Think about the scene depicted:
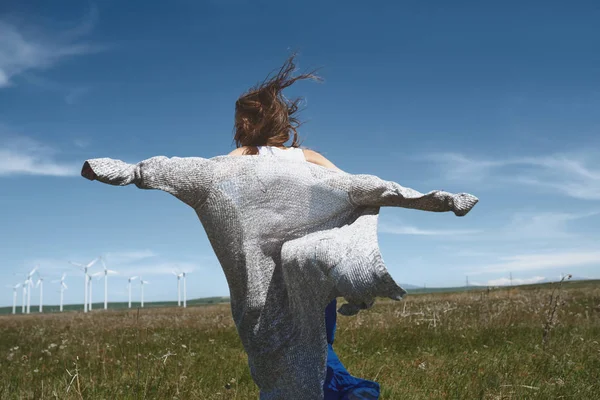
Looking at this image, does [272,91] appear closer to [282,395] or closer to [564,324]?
[282,395]

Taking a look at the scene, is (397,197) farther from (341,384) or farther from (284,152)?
(341,384)

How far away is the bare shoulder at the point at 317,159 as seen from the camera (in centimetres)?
432

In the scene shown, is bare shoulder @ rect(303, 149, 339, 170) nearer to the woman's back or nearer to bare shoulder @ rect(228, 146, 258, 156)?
the woman's back

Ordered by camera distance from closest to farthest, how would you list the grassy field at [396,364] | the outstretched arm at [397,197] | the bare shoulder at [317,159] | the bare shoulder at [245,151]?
the outstretched arm at [397,197]
the bare shoulder at [245,151]
the bare shoulder at [317,159]
the grassy field at [396,364]

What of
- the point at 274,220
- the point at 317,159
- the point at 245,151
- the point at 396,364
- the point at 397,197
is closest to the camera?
the point at 397,197

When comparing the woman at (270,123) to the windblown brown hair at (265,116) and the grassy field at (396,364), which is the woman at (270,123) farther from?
the grassy field at (396,364)

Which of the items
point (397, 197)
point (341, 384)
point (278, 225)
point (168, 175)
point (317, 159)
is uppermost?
point (317, 159)

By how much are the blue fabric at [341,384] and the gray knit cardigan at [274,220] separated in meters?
0.10

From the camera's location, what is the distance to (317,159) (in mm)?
4340

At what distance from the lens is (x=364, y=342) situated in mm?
8211

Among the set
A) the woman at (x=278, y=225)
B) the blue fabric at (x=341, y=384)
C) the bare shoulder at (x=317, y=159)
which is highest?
the bare shoulder at (x=317, y=159)

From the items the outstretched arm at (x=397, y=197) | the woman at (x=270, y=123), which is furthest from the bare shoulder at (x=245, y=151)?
the outstretched arm at (x=397, y=197)

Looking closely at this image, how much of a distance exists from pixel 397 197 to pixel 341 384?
4.26 feet

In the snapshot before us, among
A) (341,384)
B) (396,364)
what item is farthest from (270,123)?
(396,364)
